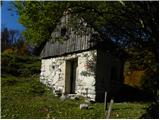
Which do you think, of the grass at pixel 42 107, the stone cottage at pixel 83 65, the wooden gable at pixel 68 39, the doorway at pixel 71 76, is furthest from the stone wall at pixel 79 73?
the grass at pixel 42 107

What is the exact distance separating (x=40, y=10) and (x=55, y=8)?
572 millimetres

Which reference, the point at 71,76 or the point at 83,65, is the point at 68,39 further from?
the point at 83,65

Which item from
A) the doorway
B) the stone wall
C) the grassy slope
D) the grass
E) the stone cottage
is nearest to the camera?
the grass

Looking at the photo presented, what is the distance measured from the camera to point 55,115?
16391mm

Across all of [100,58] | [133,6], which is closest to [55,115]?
[133,6]

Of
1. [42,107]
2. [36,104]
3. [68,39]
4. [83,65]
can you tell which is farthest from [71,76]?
[42,107]

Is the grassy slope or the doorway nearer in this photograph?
the grassy slope

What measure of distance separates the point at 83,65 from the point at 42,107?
17.2 ft

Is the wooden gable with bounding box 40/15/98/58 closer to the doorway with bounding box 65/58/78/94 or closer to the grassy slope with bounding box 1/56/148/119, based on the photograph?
the doorway with bounding box 65/58/78/94

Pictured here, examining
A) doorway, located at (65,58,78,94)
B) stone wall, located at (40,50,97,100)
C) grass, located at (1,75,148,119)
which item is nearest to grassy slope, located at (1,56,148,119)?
grass, located at (1,75,148,119)

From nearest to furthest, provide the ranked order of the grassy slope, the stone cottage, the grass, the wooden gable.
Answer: the grass, the grassy slope, the wooden gable, the stone cottage

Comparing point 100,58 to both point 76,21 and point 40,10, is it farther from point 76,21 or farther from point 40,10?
point 40,10

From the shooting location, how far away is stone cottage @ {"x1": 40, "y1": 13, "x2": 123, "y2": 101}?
21859 mm

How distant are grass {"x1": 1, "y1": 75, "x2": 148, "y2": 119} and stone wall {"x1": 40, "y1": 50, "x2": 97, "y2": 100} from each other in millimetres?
631
